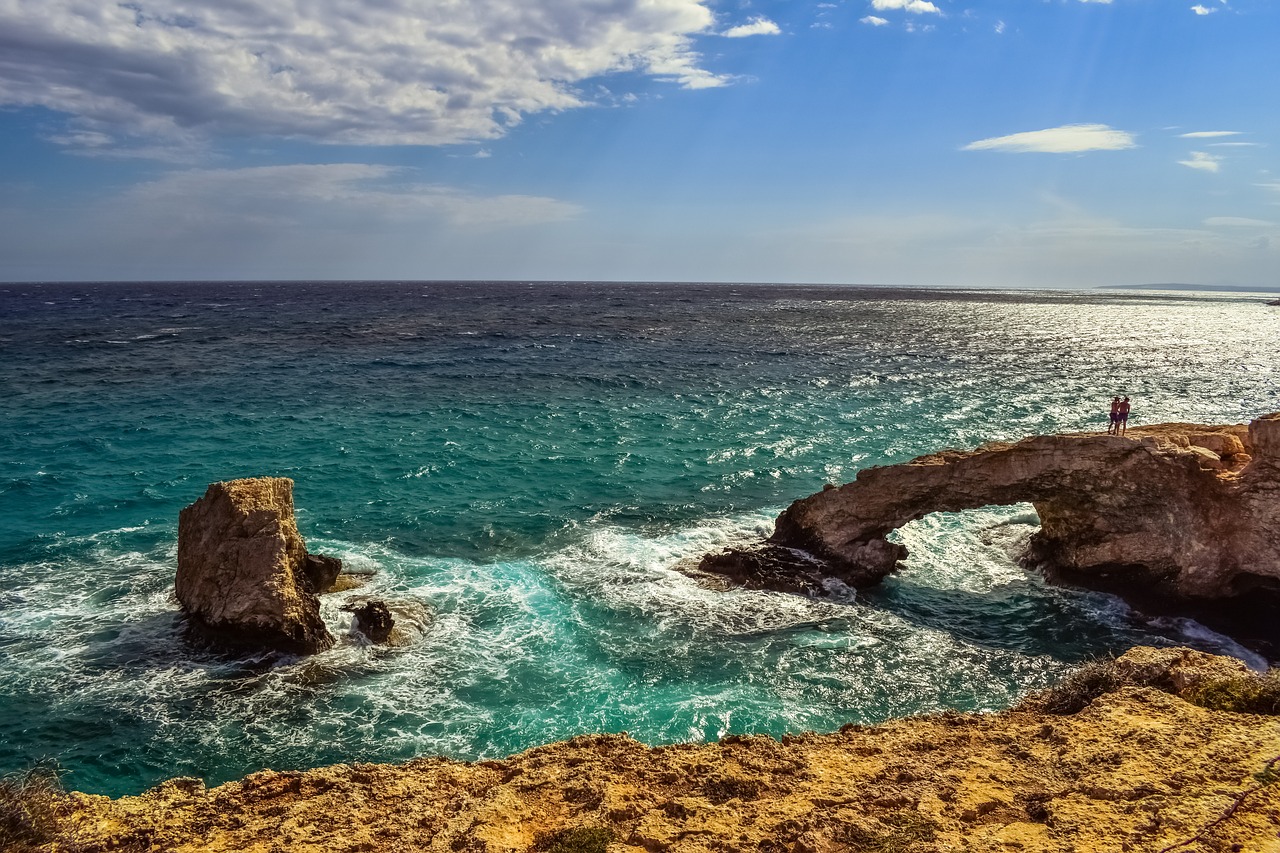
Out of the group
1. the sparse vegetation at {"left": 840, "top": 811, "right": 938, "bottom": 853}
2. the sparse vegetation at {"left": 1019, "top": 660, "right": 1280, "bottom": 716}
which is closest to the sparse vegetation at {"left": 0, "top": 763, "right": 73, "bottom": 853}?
the sparse vegetation at {"left": 840, "top": 811, "right": 938, "bottom": 853}

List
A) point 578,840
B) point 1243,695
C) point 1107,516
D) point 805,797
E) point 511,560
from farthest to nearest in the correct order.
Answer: point 511,560 < point 1107,516 < point 1243,695 < point 805,797 < point 578,840

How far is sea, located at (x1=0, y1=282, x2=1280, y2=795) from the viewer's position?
54.5 ft

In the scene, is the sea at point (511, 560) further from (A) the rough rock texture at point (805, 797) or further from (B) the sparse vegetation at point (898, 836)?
(B) the sparse vegetation at point (898, 836)

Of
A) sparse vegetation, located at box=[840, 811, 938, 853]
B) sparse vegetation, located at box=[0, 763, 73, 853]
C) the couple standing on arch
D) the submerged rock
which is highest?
the couple standing on arch

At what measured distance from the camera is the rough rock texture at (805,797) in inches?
352

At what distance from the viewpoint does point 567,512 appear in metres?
29.9

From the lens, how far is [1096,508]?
74.9 feet

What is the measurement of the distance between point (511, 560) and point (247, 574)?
873 cm

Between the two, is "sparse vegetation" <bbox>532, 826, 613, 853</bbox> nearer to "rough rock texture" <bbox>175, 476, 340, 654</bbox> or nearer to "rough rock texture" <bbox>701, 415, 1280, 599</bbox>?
"rough rock texture" <bbox>175, 476, 340, 654</bbox>

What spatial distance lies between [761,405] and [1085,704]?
38019 mm

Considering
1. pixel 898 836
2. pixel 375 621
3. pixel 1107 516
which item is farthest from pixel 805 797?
pixel 1107 516

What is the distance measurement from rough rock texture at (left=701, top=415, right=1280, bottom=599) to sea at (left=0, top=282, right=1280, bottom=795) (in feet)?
4.73

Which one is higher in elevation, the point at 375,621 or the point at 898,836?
the point at 898,836

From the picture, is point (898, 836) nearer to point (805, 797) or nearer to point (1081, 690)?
point (805, 797)
